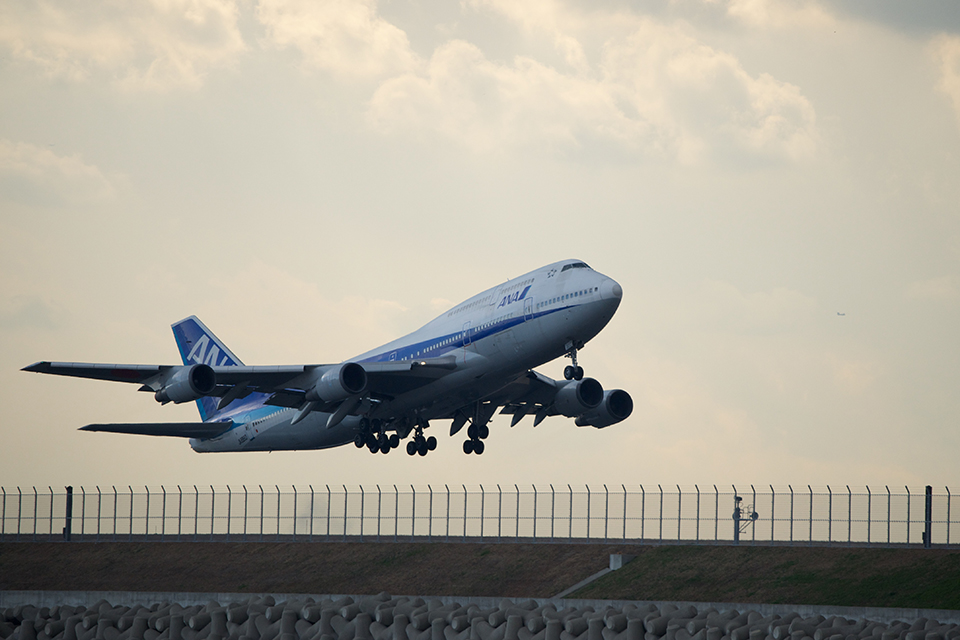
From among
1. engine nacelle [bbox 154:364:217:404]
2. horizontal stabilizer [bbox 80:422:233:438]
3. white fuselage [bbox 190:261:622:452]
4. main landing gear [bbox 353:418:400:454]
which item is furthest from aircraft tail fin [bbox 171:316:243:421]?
engine nacelle [bbox 154:364:217:404]

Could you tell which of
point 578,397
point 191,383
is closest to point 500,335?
point 578,397

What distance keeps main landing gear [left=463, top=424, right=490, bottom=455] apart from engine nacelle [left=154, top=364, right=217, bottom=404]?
1386cm

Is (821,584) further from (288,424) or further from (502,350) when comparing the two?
(288,424)

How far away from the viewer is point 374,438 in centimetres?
5297

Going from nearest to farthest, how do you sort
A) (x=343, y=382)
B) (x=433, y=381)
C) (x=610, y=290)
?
(x=610, y=290) → (x=343, y=382) → (x=433, y=381)

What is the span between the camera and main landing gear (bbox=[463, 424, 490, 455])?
181ft

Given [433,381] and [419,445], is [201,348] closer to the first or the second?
[419,445]

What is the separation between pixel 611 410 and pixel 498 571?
36.1 feet

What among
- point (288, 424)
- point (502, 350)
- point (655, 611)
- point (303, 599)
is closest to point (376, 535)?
point (288, 424)

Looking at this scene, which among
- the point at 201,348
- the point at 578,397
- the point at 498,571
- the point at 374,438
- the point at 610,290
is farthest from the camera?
the point at 201,348

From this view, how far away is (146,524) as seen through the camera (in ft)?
192

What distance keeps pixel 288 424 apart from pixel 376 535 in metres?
6.81

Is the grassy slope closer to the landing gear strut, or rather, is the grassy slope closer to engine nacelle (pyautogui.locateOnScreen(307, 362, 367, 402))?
the landing gear strut

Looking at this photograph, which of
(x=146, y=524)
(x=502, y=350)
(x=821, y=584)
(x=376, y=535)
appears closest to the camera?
(x=821, y=584)
